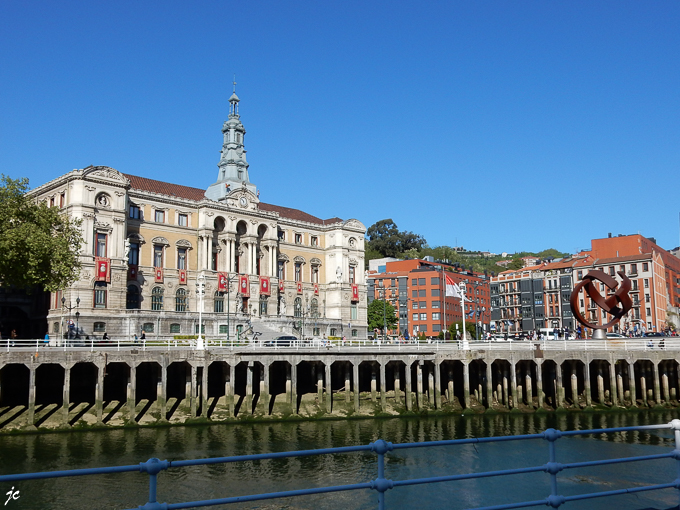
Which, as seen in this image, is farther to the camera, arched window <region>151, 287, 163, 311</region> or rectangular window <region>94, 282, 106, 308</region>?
arched window <region>151, 287, 163, 311</region>

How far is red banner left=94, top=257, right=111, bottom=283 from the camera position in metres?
77.4

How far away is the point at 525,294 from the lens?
461 feet

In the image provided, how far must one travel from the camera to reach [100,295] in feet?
256

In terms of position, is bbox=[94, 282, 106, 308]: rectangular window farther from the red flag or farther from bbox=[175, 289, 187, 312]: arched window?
the red flag

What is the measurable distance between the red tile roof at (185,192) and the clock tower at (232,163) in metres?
3.36

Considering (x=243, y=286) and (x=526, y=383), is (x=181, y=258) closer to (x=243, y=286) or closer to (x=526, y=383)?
(x=243, y=286)

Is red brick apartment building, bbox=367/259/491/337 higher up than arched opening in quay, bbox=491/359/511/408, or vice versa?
red brick apartment building, bbox=367/259/491/337

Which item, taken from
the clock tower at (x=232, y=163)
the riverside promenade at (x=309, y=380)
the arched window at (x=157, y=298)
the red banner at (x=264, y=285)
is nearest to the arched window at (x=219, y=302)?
the red banner at (x=264, y=285)

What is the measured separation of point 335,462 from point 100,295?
2107 inches

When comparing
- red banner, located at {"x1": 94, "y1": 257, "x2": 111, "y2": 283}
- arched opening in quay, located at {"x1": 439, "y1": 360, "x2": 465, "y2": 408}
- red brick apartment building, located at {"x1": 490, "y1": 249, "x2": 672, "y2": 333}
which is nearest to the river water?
arched opening in quay, located at {"x1": 439, "y1": 360, "x2": 465, "y2": 408}

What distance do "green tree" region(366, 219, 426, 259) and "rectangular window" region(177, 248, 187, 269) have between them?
321ft

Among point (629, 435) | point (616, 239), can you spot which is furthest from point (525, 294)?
point (629, 435)

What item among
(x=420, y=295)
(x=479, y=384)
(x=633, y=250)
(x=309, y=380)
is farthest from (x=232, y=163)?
(x=633, y=250)

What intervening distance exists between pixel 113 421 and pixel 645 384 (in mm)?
45746
